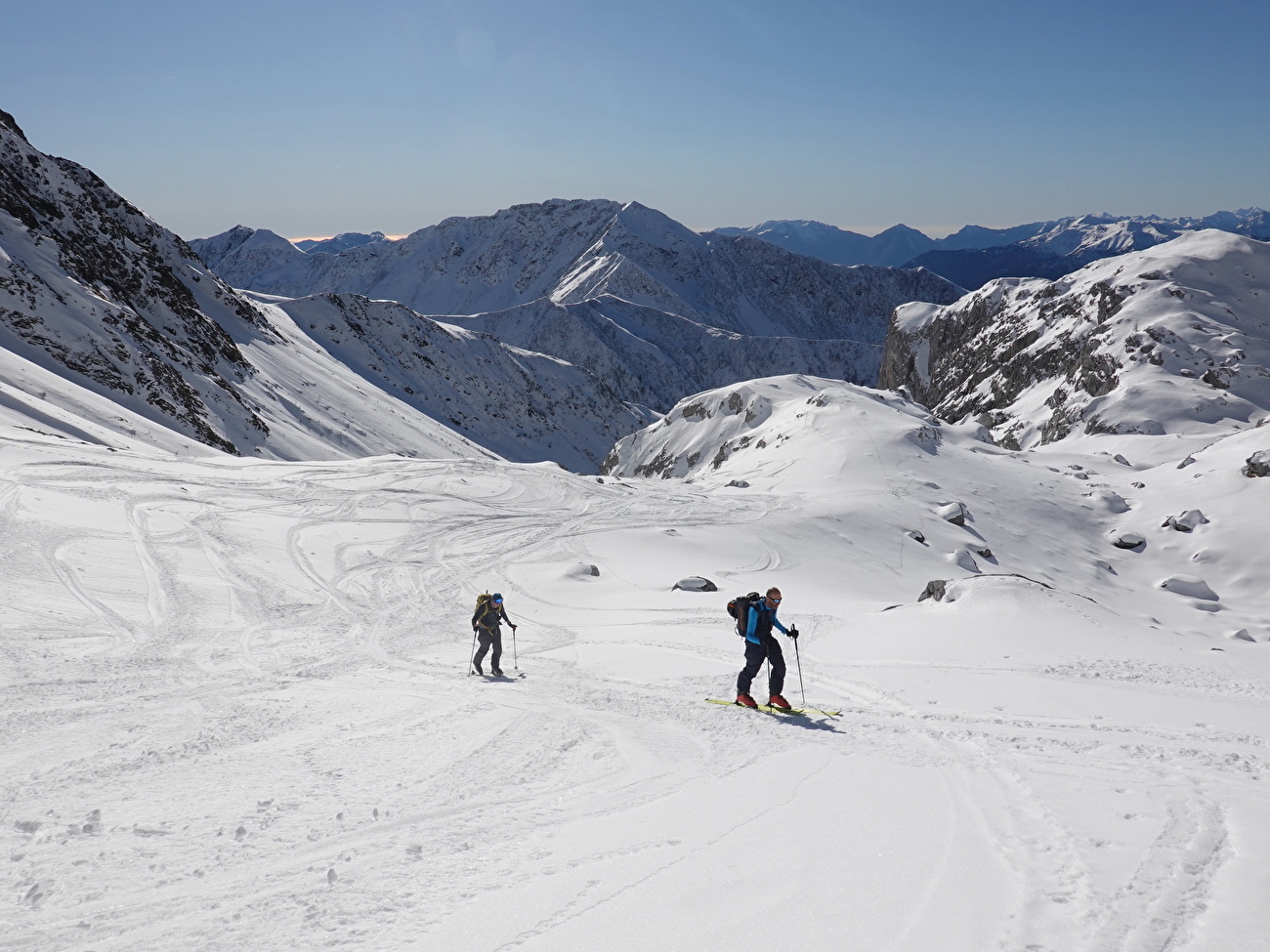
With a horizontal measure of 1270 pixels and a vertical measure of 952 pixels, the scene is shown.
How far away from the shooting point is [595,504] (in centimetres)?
3769

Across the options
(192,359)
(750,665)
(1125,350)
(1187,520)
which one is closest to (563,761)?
(750,665)

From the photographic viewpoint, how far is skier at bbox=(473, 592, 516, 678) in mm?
13797

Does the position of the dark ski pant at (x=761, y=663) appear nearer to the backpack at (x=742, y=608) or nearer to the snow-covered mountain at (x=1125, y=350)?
the backpack at (x=742, y=608)

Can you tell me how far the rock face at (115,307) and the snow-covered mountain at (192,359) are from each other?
0.58 feet

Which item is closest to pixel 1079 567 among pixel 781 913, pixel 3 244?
pixel 781 913

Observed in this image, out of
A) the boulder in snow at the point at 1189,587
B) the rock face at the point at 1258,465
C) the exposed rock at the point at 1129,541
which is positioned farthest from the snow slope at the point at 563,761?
the rock face at the point at 1258,465

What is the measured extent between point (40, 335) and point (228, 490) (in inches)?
1591

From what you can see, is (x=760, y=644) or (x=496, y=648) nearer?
(x=760, y=644)

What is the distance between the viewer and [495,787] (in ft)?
25.2

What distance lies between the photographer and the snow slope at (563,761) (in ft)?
17.2

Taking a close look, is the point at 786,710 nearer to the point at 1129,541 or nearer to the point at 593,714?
the point at 593,714

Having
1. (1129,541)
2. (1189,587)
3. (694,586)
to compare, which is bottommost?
(1189,587)

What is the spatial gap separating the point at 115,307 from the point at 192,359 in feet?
26.4

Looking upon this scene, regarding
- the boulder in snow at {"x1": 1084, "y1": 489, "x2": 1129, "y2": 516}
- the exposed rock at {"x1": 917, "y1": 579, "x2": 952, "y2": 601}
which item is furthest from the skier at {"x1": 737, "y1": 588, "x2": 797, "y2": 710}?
the boulder in snow at {"x1": 1084, "y1": 489, "x2": 1129, "y2": 516}
